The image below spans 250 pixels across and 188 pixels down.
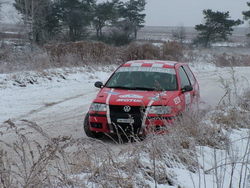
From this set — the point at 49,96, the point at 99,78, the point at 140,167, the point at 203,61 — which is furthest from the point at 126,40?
the point at 140,167

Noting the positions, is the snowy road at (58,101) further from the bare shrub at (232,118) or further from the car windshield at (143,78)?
the car windshield at (143,78)

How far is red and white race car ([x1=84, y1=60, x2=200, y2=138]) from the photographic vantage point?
5.98 m

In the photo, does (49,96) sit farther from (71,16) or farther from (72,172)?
(71,16)

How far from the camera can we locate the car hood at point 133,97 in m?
6.11

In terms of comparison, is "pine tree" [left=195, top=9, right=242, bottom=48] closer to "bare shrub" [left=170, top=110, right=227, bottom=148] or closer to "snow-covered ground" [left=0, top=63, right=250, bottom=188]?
"snow-covered ground" [left=0, top=63, right=250, bottom=188]

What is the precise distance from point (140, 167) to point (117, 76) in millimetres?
4071

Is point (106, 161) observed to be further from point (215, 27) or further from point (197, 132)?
point (215, 27)

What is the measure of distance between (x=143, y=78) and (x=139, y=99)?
1123mm

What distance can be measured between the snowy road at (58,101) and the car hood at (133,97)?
102cm

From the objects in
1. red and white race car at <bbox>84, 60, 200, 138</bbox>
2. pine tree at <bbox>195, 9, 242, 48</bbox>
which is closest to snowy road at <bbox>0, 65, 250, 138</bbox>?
red and white race car at <bbox>84, 60, 200, 138</bbox>

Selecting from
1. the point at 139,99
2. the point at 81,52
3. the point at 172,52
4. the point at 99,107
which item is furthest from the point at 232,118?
the point at 172,52

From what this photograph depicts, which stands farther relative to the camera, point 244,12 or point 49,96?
point 244,12

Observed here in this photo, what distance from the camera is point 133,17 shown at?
2195 inches

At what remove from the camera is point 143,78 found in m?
7.21
